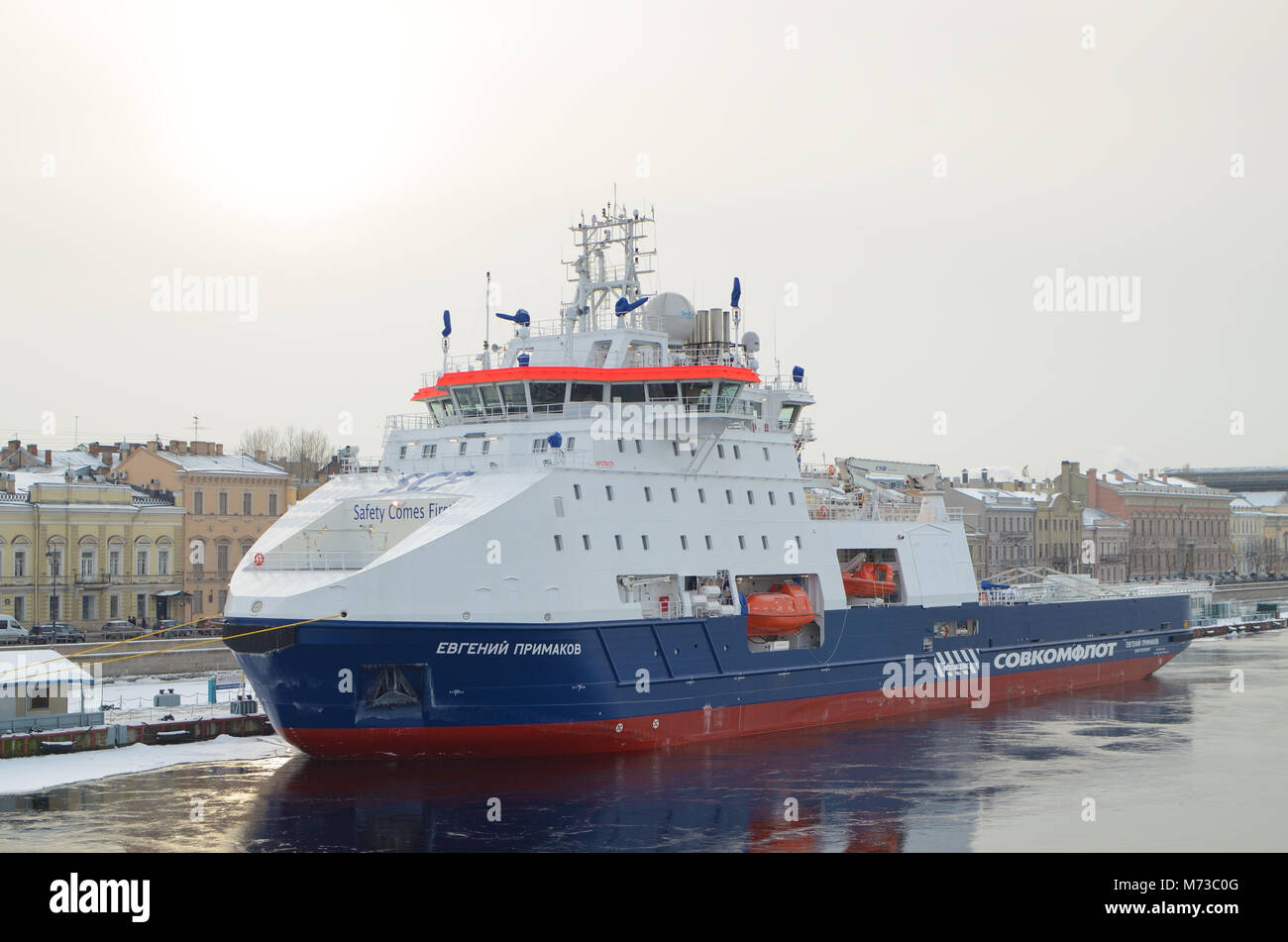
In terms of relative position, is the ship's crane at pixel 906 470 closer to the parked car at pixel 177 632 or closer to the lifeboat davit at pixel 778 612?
the lifeboat davit at pixel 778 612

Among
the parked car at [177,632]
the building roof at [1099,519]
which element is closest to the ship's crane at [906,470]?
the parked car at [177,632]

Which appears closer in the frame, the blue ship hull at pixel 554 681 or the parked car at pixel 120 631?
the blue ship hull at pixel 554 681

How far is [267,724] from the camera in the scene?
30203 millimetres

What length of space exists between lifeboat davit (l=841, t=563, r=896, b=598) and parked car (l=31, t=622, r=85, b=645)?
21595 mm

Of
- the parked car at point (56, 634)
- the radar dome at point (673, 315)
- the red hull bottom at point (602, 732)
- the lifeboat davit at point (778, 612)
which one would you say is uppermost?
the radar dome at point (673, 315)

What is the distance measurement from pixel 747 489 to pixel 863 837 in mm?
11297

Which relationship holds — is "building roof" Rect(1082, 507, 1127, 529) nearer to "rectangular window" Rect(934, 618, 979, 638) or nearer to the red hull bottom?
"rectangular window" Rect(934, 618, 979, 638)

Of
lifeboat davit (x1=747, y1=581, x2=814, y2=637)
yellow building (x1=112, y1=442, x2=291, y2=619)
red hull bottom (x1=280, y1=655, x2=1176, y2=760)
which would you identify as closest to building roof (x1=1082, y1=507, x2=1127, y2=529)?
yellow building (x1=112, y1=442, x2=291, y2=619)

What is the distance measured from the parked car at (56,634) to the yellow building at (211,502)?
571 cm

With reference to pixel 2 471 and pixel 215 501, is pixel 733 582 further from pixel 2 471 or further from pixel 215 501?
pixel 2 471

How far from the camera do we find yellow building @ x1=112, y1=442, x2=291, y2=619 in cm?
5150

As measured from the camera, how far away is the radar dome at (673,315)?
3147cm

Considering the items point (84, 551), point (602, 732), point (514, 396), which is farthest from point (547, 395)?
point (84, 551)

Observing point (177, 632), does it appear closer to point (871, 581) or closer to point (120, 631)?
point (120, 631)
